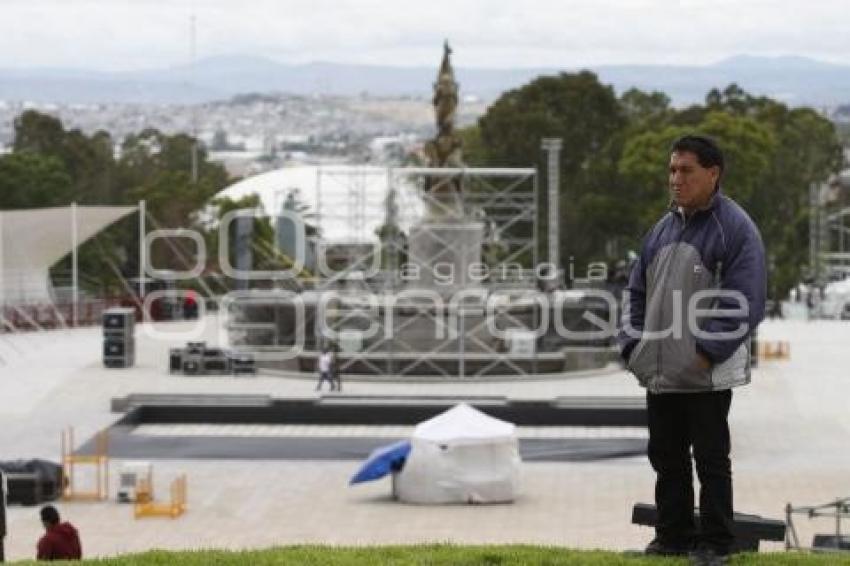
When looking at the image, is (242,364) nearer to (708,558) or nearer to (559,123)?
(708,558)

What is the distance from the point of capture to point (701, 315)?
8516mm

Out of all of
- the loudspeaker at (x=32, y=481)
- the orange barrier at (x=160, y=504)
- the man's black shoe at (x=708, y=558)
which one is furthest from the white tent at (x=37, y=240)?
the man's black shoe at (x=708, y=558)

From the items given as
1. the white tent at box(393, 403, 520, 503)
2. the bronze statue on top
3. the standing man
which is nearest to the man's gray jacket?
the standing man

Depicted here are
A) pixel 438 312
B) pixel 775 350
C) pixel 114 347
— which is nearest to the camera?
pixel 114 347

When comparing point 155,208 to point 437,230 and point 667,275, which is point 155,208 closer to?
point 437,230

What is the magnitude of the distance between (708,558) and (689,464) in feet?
1.47

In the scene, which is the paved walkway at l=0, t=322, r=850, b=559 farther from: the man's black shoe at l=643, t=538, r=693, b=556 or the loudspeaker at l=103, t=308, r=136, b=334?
the man's black shoe at l=643, t=538, r=693, b=556

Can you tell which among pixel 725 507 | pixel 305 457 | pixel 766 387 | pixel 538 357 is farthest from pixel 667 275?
pixel 538 357

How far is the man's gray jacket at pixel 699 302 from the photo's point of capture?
8.48 meters

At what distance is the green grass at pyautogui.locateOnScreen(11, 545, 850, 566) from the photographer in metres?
9.05

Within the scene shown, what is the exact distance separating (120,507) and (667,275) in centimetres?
1499

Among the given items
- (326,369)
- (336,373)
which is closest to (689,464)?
(326,369)

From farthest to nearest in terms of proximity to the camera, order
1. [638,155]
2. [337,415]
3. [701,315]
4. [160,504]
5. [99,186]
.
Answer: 1. [99,186]
2. [638,155]
3. [337,415]
4. [160,504]
5. [701,315]

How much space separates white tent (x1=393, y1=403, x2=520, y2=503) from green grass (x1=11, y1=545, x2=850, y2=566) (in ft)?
44.0
